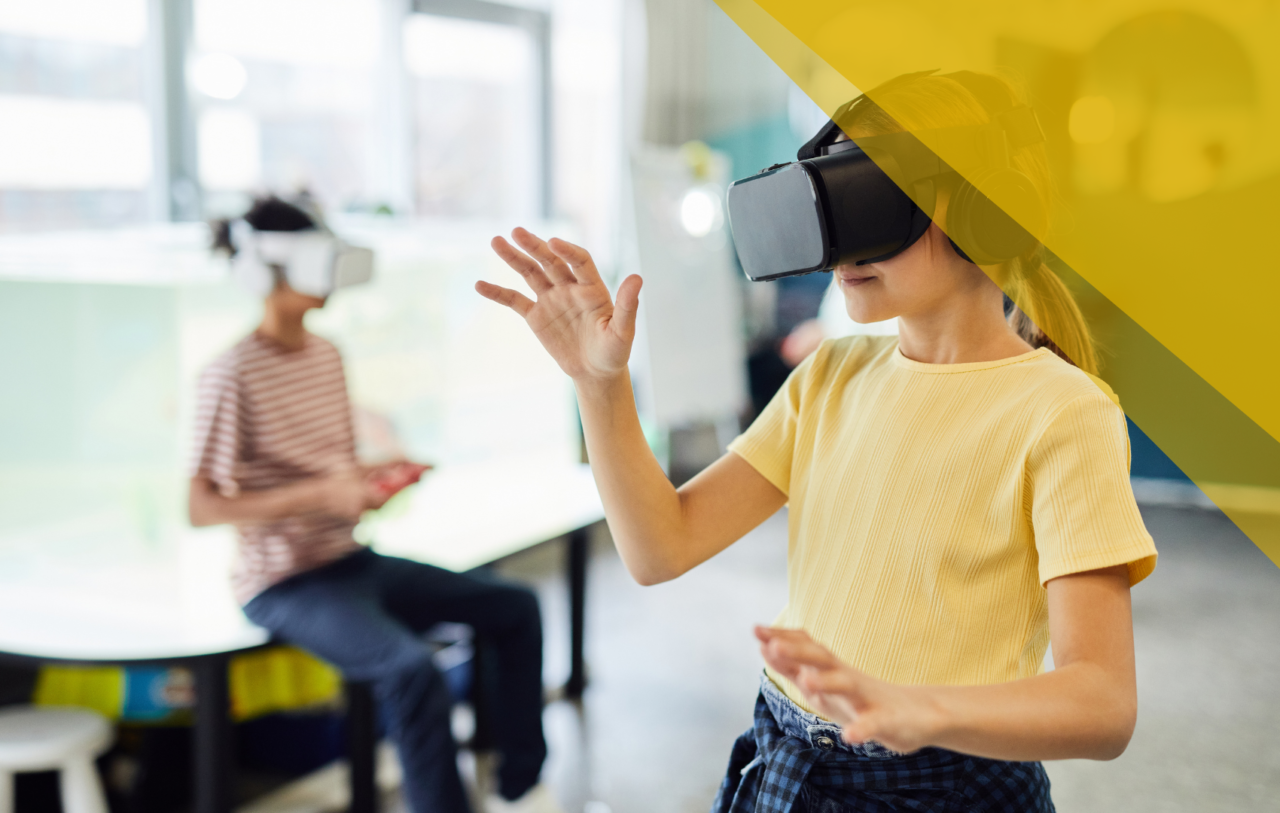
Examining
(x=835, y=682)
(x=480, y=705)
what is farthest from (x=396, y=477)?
(x=835, y=682)

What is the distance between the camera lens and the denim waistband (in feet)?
2.38

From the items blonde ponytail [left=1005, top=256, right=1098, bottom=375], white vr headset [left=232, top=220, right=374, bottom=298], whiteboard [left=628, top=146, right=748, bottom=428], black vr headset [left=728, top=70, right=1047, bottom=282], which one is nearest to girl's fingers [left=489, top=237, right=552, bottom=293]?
black vr headset [left=728, top=70, right=1047, bottom=282]

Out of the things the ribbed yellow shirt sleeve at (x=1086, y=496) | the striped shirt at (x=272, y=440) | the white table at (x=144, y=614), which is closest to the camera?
the ribbed yellow shirt sleeve at (x=1086, y=496)

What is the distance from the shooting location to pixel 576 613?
8.95 ft

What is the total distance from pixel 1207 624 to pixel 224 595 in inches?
112

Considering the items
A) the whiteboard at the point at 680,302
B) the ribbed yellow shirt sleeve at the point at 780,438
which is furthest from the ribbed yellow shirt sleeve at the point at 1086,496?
the whiteboard at the point at 680,302

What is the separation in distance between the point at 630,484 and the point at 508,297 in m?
0.17

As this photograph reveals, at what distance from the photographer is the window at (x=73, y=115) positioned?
8.94 ft

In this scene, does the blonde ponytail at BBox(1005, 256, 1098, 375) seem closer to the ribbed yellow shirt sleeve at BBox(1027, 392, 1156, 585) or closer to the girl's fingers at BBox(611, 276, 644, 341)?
the ribbed yellow shirt sleeve at BBox(1027, 392, 1156, 585)

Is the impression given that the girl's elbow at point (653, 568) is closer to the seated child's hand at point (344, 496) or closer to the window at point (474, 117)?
the seated child's hand at point (344, 496)

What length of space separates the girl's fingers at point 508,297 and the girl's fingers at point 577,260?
42 mm

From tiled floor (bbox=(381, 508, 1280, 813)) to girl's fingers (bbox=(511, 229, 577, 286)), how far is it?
1591mm

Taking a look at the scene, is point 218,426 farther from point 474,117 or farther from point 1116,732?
point 474,117

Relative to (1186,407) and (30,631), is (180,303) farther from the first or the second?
(1186,407)
